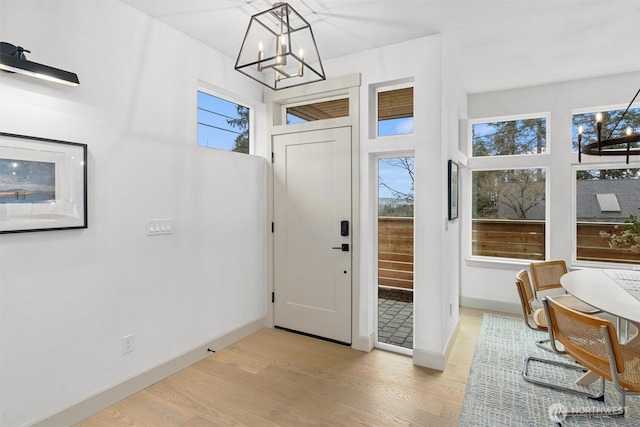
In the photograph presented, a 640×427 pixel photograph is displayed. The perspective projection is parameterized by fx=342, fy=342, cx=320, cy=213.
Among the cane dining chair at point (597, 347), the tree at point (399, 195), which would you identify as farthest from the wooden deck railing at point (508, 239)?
the cane dining chair at point (597, 347)

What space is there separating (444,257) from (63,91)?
303 centimetres

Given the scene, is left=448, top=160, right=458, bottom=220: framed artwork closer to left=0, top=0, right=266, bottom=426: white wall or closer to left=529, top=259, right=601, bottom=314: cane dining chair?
left=529, top=259, right=601, bottom=314: cane dining chair

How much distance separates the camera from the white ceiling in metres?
2.47

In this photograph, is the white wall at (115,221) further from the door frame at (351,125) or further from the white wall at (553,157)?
the white wall at (553,157)

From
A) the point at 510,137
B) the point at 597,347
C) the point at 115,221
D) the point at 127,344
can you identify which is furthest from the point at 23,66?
the point at 510,137

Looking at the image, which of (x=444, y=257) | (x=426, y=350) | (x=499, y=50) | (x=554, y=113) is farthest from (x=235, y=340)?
(x=554, y=113)

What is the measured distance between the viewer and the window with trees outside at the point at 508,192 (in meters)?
4.21

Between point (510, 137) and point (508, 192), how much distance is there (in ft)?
2.28

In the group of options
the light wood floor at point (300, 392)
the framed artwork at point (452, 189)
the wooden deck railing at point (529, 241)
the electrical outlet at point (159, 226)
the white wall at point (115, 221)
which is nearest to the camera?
the white wall at point (115, 221)

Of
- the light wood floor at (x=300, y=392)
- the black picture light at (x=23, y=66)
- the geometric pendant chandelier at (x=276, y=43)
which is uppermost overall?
the geometric pendant chandelier at (x=276, y=43)

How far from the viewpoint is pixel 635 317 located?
6.20 feet

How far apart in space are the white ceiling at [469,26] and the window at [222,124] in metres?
0.50

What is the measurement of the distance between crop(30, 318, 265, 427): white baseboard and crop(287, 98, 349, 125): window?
2.30 m

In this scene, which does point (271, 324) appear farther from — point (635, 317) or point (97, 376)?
point (635, 317)
